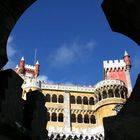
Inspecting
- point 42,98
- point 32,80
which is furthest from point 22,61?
point 42,98

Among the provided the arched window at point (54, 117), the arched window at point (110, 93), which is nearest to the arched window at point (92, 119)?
the arched window at point (110, 93)

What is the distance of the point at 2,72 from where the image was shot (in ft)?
19.2

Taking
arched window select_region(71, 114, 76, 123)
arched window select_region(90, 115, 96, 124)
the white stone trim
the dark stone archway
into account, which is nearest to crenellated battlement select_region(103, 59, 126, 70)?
the white stone trim

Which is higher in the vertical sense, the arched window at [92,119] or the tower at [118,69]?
the tower at [118,69]

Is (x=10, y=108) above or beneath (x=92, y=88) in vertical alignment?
beneath

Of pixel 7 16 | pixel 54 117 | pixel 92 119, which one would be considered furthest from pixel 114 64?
pixel 7 16

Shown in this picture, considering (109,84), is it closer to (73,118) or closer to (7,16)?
(73,118)

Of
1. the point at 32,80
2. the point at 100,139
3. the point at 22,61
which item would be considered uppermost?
the point at 22,61

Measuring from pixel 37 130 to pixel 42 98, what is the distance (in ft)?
2.09

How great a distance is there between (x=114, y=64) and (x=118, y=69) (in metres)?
1.54

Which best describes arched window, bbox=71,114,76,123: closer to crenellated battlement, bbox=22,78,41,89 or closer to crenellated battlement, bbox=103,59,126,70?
crenellated battlement, bbox=22,78,41,89

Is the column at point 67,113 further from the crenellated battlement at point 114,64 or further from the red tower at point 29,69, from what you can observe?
the red tower at point 29,69

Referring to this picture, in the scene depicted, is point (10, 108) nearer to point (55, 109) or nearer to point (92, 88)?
point (55, 109)

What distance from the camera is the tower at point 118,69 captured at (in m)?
63.3
